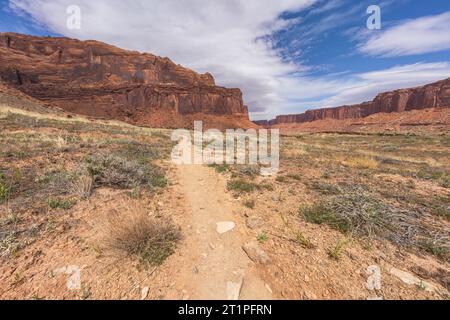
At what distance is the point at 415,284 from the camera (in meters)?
2.51

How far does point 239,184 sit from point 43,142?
932cm

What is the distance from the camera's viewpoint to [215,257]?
117 inches

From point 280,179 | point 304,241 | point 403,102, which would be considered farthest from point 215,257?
point 403,102

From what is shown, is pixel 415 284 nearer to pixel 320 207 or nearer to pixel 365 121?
pixel 320 207

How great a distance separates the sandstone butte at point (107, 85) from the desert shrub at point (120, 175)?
48.4 meters

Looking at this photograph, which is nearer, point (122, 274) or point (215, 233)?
point (122, 274)

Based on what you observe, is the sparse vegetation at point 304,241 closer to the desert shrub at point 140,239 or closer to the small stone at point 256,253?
the small stone at point 256,253

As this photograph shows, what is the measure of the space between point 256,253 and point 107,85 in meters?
68.7

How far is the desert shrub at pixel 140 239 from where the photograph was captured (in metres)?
2.88

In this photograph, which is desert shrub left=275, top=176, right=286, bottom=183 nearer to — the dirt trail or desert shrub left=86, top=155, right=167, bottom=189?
the dirt trail

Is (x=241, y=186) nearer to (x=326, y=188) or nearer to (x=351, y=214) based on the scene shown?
(x=326, y=188)

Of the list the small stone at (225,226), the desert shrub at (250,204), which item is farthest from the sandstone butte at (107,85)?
the small stone at (225,226)

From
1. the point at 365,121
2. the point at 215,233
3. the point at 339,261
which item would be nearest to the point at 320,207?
the point at 339,261

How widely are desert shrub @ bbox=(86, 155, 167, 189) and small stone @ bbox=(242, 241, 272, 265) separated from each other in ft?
11.4
